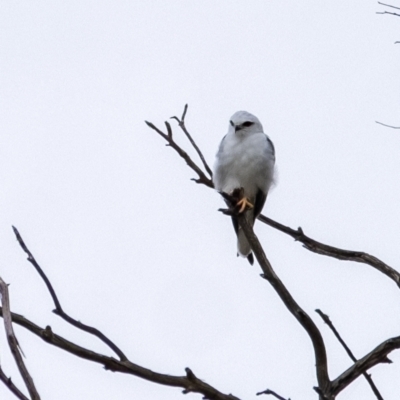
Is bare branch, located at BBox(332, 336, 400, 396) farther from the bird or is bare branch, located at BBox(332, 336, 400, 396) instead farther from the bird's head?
the bird's head

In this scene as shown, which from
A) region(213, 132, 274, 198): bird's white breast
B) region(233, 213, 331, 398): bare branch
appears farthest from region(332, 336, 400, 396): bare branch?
region(213, 132, 274, 198): bird's white breast

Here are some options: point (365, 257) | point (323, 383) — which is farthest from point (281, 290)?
point (365, 257)

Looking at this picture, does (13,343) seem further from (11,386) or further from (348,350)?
(348,350)

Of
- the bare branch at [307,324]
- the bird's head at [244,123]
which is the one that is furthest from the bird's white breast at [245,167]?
the bare branch at [307,324]

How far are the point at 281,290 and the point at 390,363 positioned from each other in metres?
0.42

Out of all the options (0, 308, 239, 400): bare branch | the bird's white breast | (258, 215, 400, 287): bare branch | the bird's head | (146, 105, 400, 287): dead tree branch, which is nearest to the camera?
(0, 308, 239, 400): bare branch

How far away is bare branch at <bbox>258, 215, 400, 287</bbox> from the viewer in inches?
101

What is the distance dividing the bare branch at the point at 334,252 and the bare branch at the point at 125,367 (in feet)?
3.03

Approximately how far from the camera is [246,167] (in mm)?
6848

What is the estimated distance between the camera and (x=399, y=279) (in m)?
2.42

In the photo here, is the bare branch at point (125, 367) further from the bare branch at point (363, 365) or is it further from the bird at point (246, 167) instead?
the bird at point (246, 167)

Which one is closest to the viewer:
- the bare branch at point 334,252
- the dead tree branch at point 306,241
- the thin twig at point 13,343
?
the thin twig at point 13,343

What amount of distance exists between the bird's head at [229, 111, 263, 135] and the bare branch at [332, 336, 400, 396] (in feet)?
17.4

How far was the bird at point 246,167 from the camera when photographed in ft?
22.5
